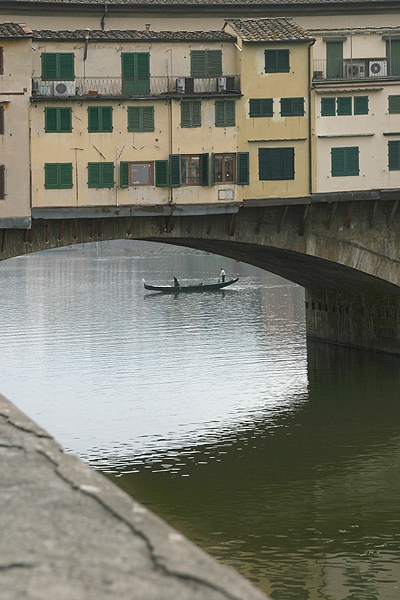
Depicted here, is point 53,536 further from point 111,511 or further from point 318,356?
point 318,356

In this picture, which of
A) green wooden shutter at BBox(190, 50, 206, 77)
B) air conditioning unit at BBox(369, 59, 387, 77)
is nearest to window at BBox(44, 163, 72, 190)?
green wooden shutter at BBox(190, 50, 206, 77)

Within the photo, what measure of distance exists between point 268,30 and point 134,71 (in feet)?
17.1

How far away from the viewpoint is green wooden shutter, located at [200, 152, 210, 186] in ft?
119

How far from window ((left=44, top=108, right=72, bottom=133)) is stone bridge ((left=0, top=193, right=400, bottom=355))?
2774 mm

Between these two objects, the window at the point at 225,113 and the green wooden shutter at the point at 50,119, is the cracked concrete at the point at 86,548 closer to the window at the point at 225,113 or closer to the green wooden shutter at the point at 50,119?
the green wooden shutter at the point at 50,119

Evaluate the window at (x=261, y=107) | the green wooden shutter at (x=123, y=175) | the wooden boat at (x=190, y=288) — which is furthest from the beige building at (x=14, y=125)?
the wooden boat at (x=190, y=288)

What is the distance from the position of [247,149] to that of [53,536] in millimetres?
32591

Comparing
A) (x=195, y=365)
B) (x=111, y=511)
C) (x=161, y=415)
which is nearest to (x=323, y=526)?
(x=161, y=415)

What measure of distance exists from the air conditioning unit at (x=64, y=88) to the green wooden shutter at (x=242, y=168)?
6.29 meters

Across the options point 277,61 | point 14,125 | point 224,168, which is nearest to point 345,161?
point 277,61

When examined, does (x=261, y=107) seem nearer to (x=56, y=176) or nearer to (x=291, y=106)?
(x=291, y=106)

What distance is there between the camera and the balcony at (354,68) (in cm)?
3800

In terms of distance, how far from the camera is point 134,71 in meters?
35.9

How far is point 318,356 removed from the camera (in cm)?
4603
